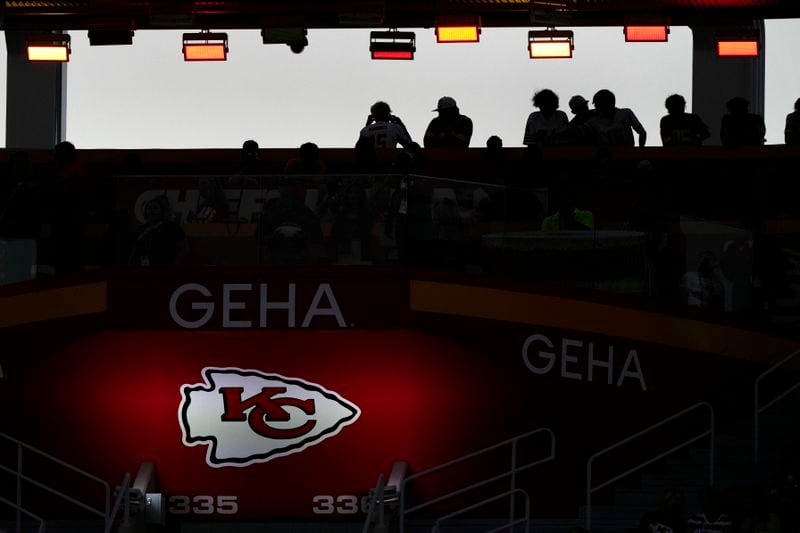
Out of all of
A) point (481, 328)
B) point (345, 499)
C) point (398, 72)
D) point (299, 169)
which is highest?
point (398, 72)

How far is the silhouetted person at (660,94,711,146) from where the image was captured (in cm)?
2384

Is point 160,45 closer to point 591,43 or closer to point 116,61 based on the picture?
point 116,61

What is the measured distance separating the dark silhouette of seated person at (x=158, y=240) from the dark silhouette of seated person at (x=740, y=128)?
8.36 m

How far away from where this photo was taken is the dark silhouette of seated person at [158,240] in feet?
57.4

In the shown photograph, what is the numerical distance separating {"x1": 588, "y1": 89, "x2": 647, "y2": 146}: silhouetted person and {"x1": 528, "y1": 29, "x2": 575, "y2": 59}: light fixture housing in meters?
1.12

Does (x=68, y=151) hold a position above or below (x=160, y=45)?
below

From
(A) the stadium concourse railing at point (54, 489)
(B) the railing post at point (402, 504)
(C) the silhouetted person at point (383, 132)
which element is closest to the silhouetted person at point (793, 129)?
(C) the silhouetted person at point (383, 132)

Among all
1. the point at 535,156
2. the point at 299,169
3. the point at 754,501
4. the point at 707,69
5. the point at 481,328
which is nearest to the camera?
the point at 754,501

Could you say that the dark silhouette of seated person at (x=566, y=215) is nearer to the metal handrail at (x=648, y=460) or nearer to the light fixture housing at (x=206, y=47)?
the metal handrail at (x=648, y=460)

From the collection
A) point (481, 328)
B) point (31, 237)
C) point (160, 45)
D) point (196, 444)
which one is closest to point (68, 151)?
point (31, 237)

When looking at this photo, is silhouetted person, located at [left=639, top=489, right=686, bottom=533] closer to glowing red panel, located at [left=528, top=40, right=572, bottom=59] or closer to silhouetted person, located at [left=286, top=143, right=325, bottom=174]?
silhouetted person, located at [left=286, top=143, right=325, bottom=174]

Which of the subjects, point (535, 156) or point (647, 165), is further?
A: point (535, 156)

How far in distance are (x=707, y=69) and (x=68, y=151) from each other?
12746 millimetres

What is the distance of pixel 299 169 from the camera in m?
19.4
